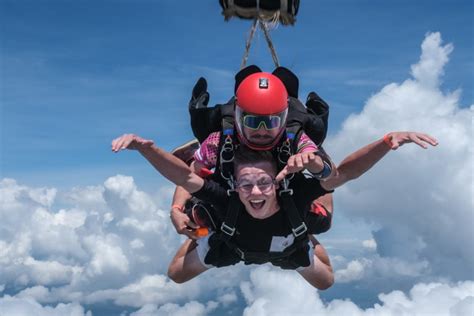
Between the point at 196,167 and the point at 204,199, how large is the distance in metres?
0.43

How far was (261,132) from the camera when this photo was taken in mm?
6254

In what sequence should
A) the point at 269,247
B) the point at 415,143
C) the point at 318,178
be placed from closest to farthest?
1. the point at 415,143
2. the point at 318,178
3. the point at 269,247

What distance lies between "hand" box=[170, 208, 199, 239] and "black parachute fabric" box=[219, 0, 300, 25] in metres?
2.62

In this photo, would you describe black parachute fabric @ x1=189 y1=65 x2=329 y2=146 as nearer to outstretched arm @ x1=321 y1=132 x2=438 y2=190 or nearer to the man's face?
the man's face

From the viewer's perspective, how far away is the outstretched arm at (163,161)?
5.52 metres

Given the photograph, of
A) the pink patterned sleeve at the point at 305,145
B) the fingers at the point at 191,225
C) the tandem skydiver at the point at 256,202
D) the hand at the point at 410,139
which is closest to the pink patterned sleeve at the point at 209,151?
the tandem skydiver at the point at 256,202

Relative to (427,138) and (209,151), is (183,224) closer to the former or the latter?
(209,151)

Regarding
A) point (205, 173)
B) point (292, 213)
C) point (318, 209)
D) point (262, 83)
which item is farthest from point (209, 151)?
point (318, 209)

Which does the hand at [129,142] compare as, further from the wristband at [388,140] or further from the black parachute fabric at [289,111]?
the wristband at [388,140]

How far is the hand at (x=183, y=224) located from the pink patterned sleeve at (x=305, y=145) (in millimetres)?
1424

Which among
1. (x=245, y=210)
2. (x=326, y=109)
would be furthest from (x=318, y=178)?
(x=326, y=109)

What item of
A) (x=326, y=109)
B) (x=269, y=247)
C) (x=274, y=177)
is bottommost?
(x=269, y=247)

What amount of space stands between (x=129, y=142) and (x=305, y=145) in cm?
183

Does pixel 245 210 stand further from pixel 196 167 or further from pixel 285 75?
pixel 285 75
